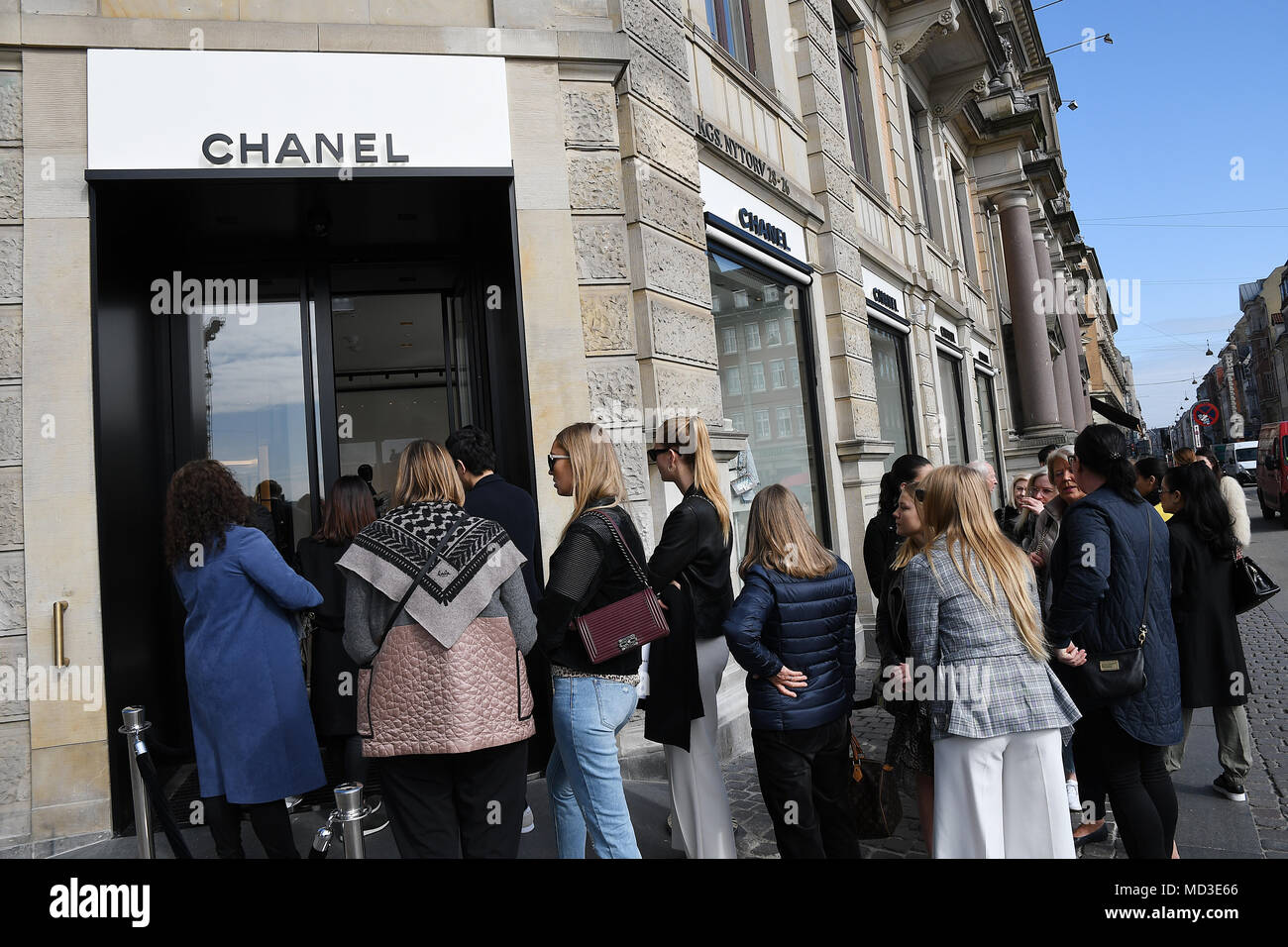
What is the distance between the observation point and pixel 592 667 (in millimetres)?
3104

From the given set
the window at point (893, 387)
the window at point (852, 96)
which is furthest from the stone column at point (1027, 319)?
the window at point (852, 96)

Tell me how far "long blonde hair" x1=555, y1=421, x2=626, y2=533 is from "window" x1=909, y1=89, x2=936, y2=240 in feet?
45.9

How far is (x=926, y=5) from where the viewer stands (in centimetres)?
1292

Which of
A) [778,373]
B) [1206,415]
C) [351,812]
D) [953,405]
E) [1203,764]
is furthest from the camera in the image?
[1206,415]

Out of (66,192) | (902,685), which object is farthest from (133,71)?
(902,685)

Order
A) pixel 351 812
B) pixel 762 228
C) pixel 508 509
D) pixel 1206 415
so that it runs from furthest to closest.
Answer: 1. pixel 1206 415
2. pixel 762 228
3. pixel 508 509
4. pixel 351 812

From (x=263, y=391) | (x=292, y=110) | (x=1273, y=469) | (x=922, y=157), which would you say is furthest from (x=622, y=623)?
(x=1273, y=469)

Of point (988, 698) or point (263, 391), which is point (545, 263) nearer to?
point (263, 391)

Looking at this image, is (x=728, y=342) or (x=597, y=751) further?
(x=728, y=342)

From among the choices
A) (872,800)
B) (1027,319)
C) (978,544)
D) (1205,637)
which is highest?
(1027,319)

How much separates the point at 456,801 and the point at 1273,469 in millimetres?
23846
